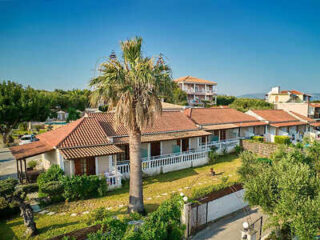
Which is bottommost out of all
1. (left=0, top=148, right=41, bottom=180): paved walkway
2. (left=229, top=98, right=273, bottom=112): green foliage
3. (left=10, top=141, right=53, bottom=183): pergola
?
(left=0, top=148, right=41, bottom=180): paved walkway

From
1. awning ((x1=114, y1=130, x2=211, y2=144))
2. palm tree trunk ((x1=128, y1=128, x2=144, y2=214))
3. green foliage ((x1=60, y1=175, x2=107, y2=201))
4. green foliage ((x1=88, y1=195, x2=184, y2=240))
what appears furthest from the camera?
awning ((x1=114, y1=130, x2=211, y2=144))

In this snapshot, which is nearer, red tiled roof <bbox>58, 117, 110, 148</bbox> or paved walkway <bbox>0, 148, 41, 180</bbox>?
red tiled roof <bbox>58, 117, 110, 148</bbox>

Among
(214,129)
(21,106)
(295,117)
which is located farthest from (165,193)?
(295,117)

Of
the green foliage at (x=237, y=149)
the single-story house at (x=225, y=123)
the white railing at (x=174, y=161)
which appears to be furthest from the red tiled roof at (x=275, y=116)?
the white railing at (x=174, y=161)

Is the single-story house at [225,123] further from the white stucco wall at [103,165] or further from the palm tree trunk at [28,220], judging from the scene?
the palm tree trunk at [28,220]

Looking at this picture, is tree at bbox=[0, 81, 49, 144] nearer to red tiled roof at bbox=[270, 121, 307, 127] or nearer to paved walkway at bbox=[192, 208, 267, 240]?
paved walkway at bbox=[192, 208, 267, 240]

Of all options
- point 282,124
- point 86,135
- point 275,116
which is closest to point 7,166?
point 86,135

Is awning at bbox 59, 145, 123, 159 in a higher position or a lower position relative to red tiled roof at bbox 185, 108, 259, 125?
lower

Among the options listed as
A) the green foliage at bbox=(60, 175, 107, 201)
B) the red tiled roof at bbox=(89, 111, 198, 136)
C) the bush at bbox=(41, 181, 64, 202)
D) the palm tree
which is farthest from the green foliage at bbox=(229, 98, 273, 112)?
the bush at bbox=(41, 181, 64, 202)
